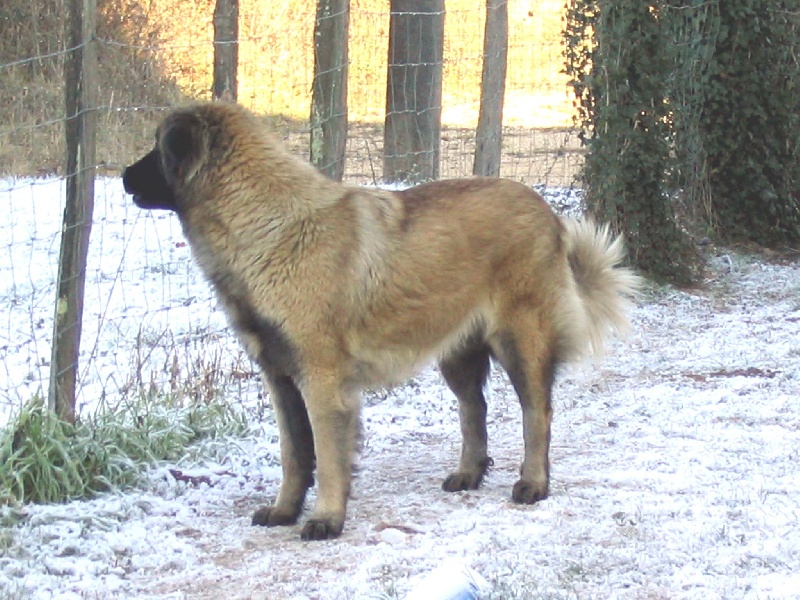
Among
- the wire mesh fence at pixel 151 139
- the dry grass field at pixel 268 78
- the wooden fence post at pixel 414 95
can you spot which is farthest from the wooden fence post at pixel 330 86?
the dry grass field at pixel 268 78

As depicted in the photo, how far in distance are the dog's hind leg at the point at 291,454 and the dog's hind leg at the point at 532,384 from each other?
0.91 m

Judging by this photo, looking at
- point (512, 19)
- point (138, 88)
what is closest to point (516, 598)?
point (138, 88)

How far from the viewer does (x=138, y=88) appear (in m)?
13.3

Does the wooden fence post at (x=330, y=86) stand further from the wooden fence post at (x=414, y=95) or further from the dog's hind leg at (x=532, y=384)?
the wooden fence post at (x=414, y=95)

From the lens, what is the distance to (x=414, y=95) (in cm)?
962

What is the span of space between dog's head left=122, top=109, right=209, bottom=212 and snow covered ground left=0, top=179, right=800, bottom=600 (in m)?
1.10

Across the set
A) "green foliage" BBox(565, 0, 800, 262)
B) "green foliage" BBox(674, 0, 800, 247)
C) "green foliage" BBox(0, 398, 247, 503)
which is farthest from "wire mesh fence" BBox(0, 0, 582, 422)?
"green foliage" BBox(674, 0, 800, 247)

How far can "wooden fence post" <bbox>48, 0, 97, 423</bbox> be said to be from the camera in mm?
4953

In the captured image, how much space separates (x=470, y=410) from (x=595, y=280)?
83 cm

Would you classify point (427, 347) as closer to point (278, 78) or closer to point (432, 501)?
point (432, 501)

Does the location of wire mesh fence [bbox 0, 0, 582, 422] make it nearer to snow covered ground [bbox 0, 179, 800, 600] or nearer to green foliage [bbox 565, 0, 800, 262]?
snow covered ground [bbox 0, 179, 800, 600]

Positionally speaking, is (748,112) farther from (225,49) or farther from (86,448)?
(86,448)

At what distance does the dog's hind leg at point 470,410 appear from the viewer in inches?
205

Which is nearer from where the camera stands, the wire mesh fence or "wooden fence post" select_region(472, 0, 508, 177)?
the wire mesh fence
